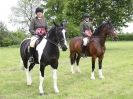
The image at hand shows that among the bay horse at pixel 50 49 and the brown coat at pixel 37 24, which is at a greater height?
the brown coat at pixel 37 24

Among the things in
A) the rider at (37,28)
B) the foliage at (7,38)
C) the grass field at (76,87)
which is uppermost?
the rider at (37,28)

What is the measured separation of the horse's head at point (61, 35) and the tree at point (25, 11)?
75709 millimetres

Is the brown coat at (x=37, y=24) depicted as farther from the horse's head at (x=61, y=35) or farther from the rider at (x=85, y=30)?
the rider at (x=85, y=30)

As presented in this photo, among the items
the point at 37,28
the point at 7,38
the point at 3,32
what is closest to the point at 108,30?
the point at 37,28

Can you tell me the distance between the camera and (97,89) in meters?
12.9

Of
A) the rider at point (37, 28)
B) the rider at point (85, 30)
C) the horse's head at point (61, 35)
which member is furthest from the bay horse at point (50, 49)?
the rider at point (85, 30)

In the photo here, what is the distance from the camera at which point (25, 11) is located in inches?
3494

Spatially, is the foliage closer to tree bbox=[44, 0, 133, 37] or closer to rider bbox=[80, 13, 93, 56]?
tree bbox=[44, 0, 133, 37]

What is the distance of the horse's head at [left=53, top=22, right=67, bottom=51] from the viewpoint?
11539 mm

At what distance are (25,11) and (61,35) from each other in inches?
3080

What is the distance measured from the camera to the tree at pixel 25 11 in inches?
3450

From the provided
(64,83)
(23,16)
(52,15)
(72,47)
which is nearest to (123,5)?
(72,47)

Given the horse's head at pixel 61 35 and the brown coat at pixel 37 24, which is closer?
the horse's head at pixel 61 35

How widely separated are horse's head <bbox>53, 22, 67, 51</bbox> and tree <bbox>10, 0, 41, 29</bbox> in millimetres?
75709
